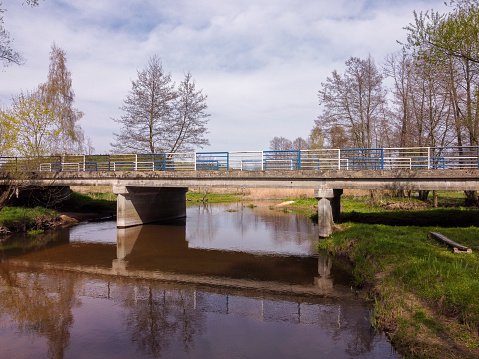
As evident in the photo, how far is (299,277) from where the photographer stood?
12164mm

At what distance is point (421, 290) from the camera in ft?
26.1

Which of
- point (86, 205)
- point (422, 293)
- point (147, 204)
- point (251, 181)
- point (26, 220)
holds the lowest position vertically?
point (422, 293)

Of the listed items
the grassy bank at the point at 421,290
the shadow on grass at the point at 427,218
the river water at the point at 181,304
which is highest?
the shadow on grass at the point at 427,218

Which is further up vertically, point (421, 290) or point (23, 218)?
point (23, 218)

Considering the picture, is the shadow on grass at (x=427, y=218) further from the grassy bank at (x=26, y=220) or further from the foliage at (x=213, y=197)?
the foliage at (x=213, y=197)

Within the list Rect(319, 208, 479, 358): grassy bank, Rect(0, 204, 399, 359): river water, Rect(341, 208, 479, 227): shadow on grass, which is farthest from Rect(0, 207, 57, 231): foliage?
Rect(341, 208, 479, 227): shadow on grass

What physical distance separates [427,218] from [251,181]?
10509 mm

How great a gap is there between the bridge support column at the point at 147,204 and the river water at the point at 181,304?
189 inches

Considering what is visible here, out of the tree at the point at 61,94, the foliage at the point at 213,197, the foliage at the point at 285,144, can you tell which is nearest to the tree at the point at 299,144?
Result: the foliage at the point at 285,144

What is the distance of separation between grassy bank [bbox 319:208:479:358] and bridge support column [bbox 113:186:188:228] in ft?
47.5

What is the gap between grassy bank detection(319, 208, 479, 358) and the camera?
6301 millimetres

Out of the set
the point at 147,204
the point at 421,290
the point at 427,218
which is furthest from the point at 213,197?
the point at 421,290

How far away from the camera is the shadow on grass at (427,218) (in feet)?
62.5

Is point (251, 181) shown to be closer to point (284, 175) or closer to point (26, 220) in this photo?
point (284, 175)
